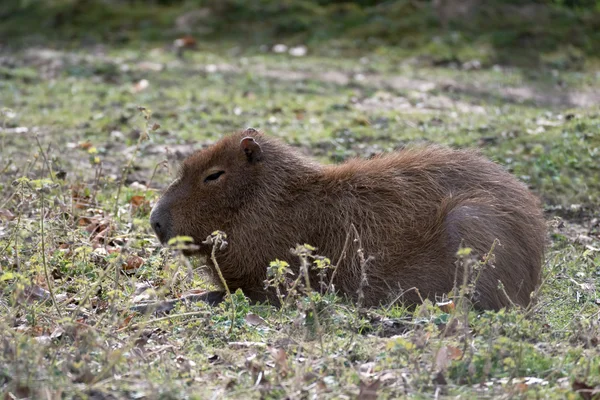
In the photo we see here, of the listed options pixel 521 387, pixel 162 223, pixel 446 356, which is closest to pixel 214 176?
pixel 162 223

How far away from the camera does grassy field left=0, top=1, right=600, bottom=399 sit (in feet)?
10.9

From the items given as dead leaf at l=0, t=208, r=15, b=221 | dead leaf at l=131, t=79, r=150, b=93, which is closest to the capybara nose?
dead leaf at l=0, t=208, r=15, b=221

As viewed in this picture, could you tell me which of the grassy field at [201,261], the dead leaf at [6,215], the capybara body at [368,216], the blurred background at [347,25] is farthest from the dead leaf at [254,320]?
the blurred background at [347,25]

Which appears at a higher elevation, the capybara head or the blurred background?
the capybara head

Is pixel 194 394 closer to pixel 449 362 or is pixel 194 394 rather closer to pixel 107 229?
pixel 449 362

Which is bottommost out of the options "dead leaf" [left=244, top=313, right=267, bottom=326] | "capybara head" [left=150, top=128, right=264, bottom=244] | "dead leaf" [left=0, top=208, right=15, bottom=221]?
"dead leaf" [left=244, top=313, right=267, bottom=326]

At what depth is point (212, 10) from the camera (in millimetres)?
13125

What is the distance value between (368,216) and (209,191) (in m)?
0.88

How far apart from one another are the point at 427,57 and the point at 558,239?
6.02m

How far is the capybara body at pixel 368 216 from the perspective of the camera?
4.24 m

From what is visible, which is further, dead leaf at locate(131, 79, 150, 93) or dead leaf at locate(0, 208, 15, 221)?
dead leaf at locate(131, 79, 150, 93)

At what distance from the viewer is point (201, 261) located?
4805mm

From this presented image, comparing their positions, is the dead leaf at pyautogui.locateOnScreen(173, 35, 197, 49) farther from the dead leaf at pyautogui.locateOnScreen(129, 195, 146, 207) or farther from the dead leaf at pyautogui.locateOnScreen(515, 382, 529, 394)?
the dead leaf at pyautogui.locateOnScreen(515, 382, 529, 394)

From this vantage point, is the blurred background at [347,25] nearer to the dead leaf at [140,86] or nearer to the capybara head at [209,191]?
the dead leaf at [140,86]
